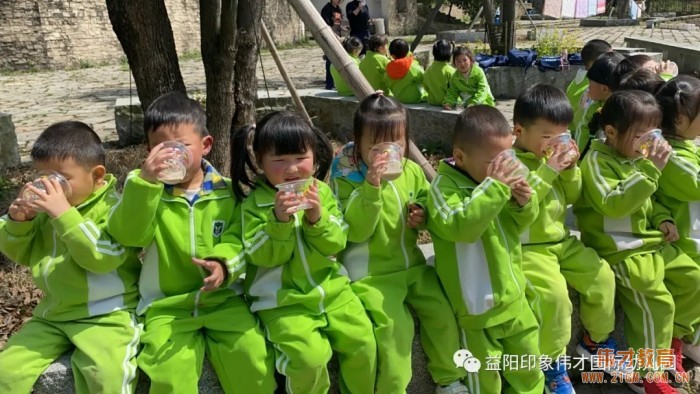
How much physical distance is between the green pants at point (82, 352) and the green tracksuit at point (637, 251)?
2.04 metres

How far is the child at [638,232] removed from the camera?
8.98 feet

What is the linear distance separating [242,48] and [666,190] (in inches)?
123

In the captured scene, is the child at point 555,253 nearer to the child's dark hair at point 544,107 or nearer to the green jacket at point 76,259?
the child's dark hair at point 544,107

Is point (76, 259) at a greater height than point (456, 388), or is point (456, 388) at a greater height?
point (76, 259)

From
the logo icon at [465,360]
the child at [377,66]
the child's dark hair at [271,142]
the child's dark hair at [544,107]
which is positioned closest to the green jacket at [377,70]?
the child at [377,66]

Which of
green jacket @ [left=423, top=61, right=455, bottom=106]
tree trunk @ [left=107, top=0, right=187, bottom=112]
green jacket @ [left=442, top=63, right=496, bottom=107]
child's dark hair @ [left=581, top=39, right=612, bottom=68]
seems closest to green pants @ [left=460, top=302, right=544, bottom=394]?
tree trunk @ [left=107, top=0, right=187, bottom=112]

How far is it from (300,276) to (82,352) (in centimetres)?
81

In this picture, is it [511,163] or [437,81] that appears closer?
[511,163]

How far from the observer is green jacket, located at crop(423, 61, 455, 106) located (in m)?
7.42

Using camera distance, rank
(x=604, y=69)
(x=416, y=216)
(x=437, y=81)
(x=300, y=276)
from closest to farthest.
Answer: (x=300, y=276)
(x=416, y=216)
(x=604, y=69)
(x=437, y=81)

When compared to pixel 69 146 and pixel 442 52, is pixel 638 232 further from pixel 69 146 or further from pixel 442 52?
pixel 442 52

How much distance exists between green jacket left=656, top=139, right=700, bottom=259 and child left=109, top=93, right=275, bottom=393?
6.70 feet

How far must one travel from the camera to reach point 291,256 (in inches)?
91.7

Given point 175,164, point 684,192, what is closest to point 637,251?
point 684,192
